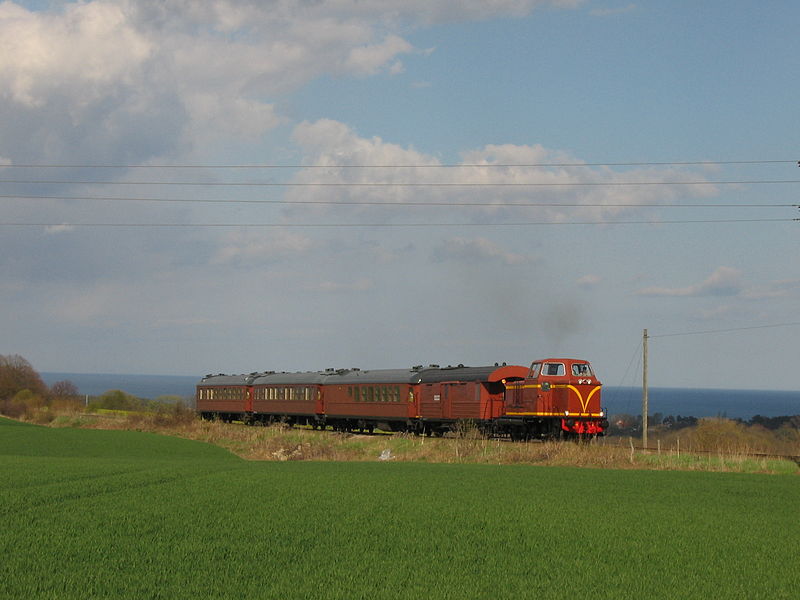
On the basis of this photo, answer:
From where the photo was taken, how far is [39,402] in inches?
3898

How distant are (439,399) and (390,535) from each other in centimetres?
2989

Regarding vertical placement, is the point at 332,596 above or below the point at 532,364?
below

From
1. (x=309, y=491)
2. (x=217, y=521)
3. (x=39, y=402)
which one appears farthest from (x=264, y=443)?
(x=39, y=402)

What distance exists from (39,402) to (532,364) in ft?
243

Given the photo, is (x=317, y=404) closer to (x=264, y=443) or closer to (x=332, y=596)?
(x=264, y=443)

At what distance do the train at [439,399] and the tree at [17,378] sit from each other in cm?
4979

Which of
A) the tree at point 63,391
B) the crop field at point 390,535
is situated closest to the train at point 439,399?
the crop field at point 390,535

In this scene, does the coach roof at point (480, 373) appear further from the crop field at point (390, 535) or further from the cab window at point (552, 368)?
the crop field at point (390, 535)

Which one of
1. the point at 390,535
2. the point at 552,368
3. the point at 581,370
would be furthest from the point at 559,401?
the point at 390,535

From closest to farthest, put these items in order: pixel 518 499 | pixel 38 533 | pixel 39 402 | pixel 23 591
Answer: pixel 23 591
pixel 38 533
pixel 518 499
pixel 39 402

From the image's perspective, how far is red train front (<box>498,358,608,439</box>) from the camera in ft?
130

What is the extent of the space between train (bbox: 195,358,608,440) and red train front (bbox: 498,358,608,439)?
44mm

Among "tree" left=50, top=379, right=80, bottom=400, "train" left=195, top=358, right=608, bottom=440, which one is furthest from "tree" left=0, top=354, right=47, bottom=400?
"train" left=195, top=358, right=608, bottom=440

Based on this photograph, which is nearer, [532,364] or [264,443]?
[532,364]
